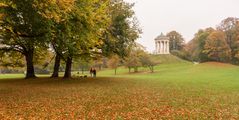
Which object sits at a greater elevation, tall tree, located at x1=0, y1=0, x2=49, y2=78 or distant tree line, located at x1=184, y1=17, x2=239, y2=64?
distant tree line, located at x1=184, y1=17, x2=239, y2=64

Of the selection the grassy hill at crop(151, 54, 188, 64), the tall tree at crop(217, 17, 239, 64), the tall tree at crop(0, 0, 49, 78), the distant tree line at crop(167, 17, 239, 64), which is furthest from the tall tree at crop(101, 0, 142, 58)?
the grassy hill at crop(151, 54, 188, 64)

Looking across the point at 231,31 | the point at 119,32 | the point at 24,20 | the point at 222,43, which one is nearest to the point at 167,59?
the point at 231,31

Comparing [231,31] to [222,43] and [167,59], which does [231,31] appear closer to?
[222,43]

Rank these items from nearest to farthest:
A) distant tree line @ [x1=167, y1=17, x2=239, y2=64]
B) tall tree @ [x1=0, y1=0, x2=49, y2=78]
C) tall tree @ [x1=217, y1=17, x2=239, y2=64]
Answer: tall tree @ [x1=0, y1=0, x2=49, y2=78], distant tree line @ [x1=167, y1=17, x2=239, y2=64], tall tree @ [x1=217, y1=17, x2=239, y2=64]

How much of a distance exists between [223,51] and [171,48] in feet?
189

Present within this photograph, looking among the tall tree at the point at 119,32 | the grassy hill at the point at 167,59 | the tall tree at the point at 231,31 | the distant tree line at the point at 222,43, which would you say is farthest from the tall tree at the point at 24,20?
the grassy hill at the point at 167,59

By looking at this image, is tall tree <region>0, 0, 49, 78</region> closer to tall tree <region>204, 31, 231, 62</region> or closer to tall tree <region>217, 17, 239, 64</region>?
tall tree <region>204, 31, 231, 62</region>

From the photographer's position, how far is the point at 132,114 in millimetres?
13312

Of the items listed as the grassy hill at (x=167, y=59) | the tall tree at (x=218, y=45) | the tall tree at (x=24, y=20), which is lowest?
the tall tree at (x=24, y=20)

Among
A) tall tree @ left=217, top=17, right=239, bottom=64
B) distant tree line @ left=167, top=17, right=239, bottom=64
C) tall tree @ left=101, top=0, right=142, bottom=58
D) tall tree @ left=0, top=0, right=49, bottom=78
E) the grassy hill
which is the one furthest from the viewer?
the grassy hill

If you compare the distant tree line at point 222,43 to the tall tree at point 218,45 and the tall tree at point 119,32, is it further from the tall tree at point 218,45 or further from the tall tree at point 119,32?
the tall tree at point 119,32

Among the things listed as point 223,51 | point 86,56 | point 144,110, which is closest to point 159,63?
point 223,51

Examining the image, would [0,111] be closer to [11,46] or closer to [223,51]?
[11,46]

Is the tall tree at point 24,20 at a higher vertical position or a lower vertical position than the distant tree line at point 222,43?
lower
